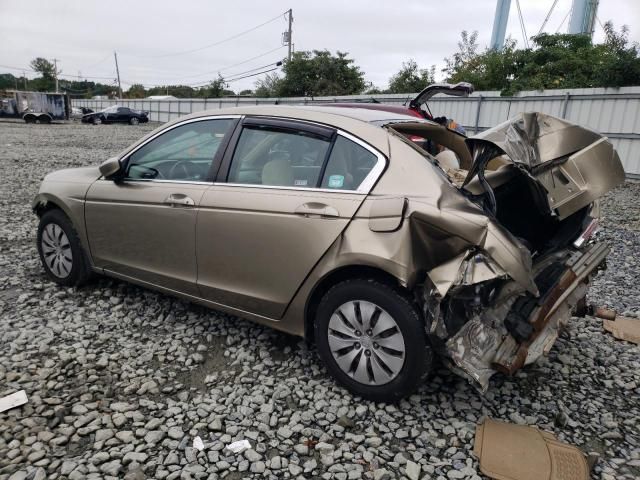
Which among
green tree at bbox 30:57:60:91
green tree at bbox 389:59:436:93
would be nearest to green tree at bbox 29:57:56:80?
green tree at bbox 30:57:60:91

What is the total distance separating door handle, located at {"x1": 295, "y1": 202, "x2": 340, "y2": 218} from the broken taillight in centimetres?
153

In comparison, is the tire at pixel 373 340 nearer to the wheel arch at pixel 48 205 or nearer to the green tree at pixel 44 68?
the wheel arch at pixel 48 205

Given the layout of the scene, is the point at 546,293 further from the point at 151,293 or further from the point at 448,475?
the point at 151,293

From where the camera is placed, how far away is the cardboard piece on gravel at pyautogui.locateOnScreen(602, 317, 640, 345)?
12.1 feet

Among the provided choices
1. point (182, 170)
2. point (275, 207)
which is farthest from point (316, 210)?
point (182, 170)

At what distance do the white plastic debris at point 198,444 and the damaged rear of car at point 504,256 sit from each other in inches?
52.1

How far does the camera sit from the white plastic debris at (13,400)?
8.92 ft

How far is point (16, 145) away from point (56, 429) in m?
18.1

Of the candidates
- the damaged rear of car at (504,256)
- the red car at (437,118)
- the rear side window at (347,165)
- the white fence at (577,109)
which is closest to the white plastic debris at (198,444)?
the damaged rear of car at (504,256)

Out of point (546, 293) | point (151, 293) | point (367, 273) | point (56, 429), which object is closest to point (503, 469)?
point (546, 293)

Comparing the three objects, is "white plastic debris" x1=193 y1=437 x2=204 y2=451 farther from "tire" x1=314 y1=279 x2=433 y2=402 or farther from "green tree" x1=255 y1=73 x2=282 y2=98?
"green tree" x1=255 y1=73 x2=282 y2=98

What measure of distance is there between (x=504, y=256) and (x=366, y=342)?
0.90 m

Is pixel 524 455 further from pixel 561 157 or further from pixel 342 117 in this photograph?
pixel 342 117

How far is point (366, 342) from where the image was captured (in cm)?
273
